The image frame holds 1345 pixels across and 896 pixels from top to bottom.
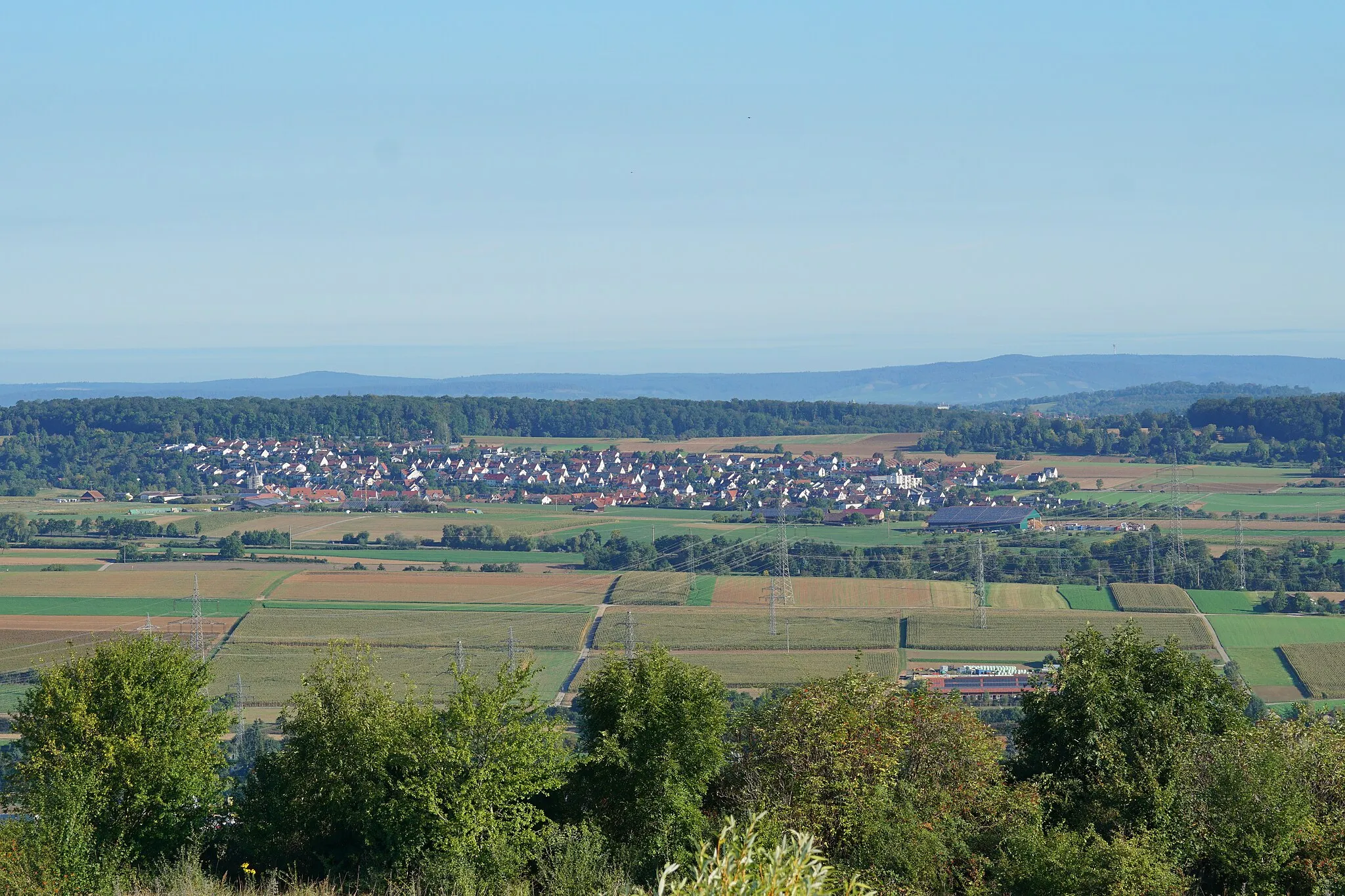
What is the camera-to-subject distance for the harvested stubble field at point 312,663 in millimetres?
35062

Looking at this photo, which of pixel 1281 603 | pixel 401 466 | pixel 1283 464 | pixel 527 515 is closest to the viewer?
pixel 1281 603

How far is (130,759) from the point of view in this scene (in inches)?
608

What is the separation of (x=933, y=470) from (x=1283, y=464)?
2193 cm

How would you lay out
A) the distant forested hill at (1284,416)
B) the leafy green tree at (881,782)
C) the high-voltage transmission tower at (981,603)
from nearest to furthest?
1. the leafy green tree at (881,782)
2. the high-voltage transmission tower at (981,603)
3. the distant forested hill at (1284,416)

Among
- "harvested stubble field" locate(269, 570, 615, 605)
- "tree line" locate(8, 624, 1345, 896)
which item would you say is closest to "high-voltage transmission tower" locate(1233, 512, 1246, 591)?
"harvested stubble field" locate(269, 570, 615, 605)

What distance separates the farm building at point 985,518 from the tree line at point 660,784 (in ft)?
172

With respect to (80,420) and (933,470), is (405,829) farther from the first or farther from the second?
(80,420)

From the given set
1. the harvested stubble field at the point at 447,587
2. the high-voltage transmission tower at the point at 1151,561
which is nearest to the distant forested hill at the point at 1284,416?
the high-voltage transmission tower at the point at 1151,561

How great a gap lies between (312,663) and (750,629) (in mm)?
14528

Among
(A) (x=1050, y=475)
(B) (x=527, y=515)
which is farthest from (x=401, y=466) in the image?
(A) (x=1050, y=475)

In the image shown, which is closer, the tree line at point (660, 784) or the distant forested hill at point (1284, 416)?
the tree line at point (660, 784)

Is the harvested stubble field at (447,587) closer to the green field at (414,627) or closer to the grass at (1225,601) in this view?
the green field at (414,627)

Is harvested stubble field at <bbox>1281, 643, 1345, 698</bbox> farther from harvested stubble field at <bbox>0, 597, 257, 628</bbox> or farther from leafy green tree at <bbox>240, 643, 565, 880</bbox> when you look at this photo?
harvested stubble field at <bbox>0, 597, 257, 628</bbox>

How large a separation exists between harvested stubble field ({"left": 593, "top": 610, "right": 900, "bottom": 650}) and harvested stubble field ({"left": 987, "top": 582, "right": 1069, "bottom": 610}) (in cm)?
498
